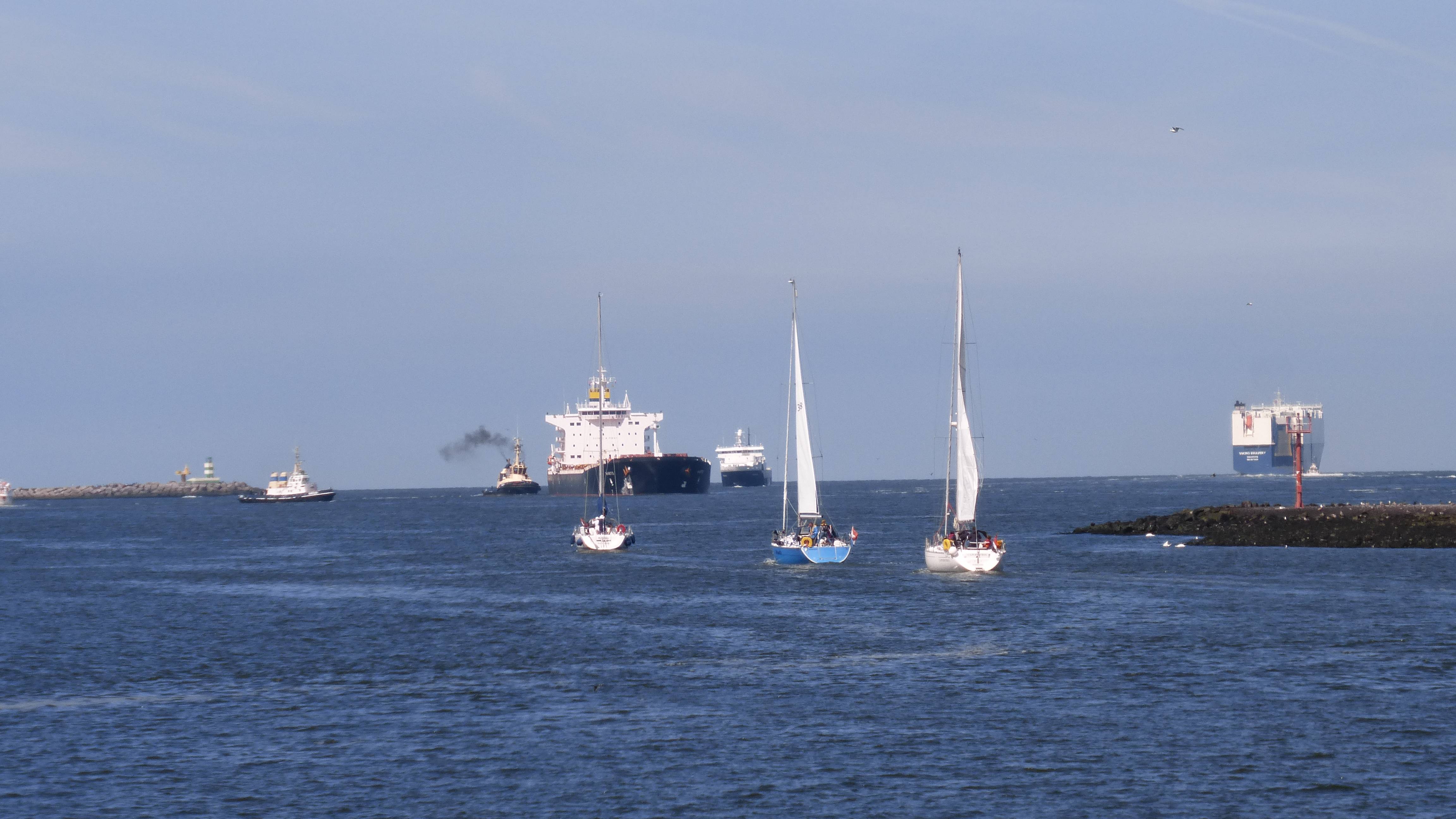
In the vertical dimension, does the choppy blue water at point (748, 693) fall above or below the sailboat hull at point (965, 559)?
Answer: below

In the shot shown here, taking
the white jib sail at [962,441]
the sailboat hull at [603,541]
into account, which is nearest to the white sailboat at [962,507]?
the white jib sail at [962,441]

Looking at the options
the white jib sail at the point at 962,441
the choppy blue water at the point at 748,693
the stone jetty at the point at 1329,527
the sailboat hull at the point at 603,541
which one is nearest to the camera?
the choppy blue water at the point at 748,693

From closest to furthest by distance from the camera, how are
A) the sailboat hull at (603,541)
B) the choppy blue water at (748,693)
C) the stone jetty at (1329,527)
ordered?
the choppy blue water at (748,693) < the stone jetty at (1329,527) < the sailboat hull at (603,541)

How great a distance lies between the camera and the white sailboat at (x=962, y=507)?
54.8 m

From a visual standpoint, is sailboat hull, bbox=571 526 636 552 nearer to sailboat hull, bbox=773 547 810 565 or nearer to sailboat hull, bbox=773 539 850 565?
sailboat hull, bbox=773 539 850 565

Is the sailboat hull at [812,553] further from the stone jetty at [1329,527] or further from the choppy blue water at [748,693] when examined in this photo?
the stone jetty at [1329,527]

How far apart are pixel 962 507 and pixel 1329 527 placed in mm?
33709

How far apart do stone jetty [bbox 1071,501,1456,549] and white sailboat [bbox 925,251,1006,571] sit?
2755 cm

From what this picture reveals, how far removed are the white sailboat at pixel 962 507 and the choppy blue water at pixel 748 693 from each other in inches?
56.1

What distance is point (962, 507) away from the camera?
55.5m

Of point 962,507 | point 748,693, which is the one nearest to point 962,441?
point 962,507

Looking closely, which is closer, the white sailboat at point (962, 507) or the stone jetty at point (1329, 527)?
the white sailboat at point (962, 507)

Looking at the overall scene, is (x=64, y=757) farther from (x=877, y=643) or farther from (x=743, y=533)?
(x=743, y=533)

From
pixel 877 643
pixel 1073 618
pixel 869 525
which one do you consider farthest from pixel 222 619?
pixel 869 525
